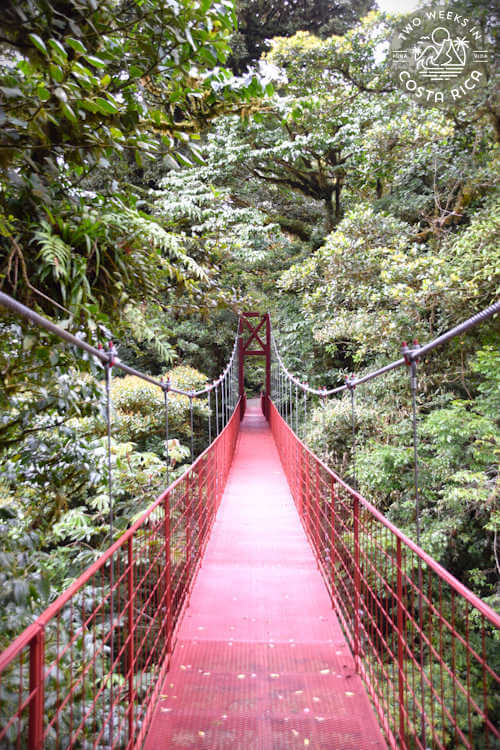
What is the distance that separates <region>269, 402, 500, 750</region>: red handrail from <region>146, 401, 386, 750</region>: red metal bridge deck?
9 centimetres

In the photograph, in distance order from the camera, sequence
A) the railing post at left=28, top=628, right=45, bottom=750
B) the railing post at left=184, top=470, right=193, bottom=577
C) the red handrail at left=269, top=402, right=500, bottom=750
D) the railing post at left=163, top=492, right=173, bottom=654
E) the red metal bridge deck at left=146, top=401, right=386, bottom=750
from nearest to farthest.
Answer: the railing post at left=28, top=628, right=45, bottom=750
the red handrail at left=269, top=402, right=500, bottom=750
the red metal bridge deck at left=146, top=401, right=386, bottom=750
the railing post at left=163, top=492, right=173, bottom=654
the railing post at left=184, top=470, right=193, bottom=577

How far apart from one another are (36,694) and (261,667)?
125 centimetres

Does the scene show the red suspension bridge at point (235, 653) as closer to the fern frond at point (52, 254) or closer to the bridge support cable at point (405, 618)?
the bridge support cable at point (405, 618)

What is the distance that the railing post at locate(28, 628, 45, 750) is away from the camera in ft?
2.47

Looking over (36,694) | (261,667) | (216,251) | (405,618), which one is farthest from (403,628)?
(216,251)

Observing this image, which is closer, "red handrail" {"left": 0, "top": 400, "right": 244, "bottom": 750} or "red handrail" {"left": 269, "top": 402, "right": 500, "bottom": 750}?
"red handrail" {"left": 0, "top": 400, "right": 244, "bottom": 750}

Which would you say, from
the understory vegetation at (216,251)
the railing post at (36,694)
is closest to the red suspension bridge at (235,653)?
the railing post at (36,694)

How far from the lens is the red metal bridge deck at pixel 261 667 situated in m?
1.39

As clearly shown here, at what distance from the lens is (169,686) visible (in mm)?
1641

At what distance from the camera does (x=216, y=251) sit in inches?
146

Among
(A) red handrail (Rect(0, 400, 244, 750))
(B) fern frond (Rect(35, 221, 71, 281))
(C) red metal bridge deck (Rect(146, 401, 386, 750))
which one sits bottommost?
(C) red metal bridge deck (Rect(146, 401, 386, 750))

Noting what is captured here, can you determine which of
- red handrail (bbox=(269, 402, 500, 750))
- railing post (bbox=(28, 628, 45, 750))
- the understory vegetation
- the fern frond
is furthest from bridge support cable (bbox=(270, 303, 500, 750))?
the fern frond

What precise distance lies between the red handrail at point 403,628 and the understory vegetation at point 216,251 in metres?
0.83

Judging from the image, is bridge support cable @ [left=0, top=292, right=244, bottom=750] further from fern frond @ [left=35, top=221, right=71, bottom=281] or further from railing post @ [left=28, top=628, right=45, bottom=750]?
fern frond @ [left=35, top=221, right=71, bottom=281]
